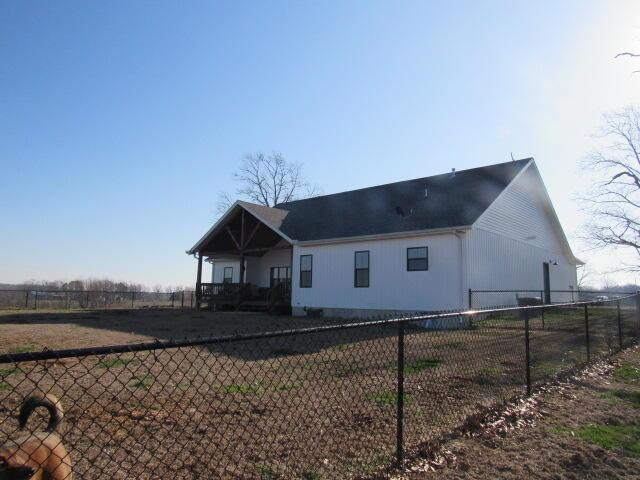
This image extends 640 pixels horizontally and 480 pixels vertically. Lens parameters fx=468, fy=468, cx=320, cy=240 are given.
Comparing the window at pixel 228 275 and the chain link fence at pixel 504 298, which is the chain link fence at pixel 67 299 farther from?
the chain link fence at pixel 504 298

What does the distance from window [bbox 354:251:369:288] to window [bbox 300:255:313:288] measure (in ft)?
8.93

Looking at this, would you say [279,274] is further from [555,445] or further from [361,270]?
[555,445]

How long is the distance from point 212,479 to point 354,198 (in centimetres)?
2120

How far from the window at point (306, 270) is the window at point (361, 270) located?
2.72m

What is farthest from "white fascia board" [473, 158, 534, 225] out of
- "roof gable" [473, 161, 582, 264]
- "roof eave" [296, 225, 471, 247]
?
"roof eave" [296, 225, 471, 247]

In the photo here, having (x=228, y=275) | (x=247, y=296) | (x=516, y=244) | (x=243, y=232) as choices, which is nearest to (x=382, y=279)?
(x=516, y=244)

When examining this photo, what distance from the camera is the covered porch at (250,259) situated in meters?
23.2

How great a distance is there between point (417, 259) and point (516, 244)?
5.69 m

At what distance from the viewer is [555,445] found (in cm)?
463

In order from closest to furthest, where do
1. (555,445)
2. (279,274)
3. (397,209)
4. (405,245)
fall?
(555,445) < (405,245) < (397,209) < (279,274)

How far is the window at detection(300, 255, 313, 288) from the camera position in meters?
21.6

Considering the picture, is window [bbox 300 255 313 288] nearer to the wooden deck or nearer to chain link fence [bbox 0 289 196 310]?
the wooden deck

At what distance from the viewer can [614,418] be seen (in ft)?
18.3

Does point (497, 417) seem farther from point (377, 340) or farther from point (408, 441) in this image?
point (377, 340)
